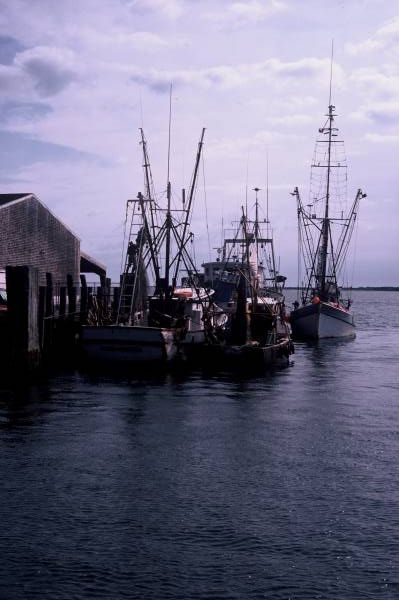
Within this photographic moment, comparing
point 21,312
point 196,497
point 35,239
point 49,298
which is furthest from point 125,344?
point 196,497

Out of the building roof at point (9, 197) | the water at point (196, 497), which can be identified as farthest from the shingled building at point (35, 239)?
the water at point (196, 497)

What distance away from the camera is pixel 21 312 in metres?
30.4

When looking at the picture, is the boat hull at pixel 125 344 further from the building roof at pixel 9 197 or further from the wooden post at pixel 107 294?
the building roof at pixel 9 197

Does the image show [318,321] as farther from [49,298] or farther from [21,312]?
[21,312]

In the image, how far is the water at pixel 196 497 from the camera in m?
11.6

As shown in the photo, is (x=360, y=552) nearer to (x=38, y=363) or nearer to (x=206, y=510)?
(x=206, y=510)

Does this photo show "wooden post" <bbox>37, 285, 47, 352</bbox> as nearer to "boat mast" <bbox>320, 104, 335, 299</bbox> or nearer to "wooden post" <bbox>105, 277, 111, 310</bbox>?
"wooden post" <bbox>105, 277, 111, 310</bbox>

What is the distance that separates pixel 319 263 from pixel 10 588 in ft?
196

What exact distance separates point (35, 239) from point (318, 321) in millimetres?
24239

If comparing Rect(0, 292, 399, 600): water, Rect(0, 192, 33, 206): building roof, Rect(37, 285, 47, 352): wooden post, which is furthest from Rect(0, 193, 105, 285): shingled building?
Rect(0, 292, 399, 600): water

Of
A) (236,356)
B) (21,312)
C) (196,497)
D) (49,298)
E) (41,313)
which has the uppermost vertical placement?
(49,298)

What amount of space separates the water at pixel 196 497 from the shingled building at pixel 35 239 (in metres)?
20.5

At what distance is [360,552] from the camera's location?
12.7 metres

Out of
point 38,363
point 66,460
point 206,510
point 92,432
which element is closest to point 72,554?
point 206,510
